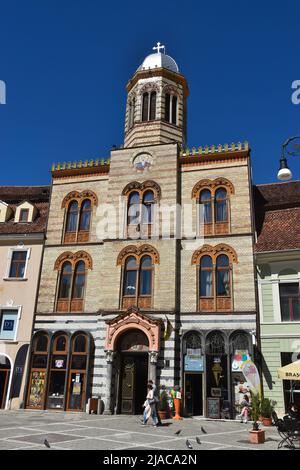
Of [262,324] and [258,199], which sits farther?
[258,199]

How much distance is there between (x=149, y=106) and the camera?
29.4 metres

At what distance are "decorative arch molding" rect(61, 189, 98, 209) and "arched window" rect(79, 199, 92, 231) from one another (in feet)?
0.87

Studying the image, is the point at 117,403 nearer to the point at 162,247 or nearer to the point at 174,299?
the point at 174,299

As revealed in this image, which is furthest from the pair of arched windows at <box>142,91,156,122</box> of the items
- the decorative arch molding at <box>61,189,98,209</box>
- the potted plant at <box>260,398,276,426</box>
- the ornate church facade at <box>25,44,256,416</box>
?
the potted plant at <box>260,398,276,426</box>

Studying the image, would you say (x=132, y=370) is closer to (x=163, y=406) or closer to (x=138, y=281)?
(x=163, y=406)

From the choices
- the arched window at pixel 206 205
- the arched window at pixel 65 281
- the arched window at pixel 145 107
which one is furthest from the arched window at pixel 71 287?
the arched window at pixel 145 107

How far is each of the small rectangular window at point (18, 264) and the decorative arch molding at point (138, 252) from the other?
6.33m

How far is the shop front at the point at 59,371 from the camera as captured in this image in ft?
75.4

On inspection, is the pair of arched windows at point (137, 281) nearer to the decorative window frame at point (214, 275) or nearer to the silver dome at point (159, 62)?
the decorative window frame at point (214, 275)

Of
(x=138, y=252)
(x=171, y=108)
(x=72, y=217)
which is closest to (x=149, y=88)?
(x=171, y=108)

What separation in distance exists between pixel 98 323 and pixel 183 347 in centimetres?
492

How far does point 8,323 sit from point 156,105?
17116 mm

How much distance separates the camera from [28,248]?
26594 mm

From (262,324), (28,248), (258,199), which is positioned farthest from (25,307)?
(258,199)
